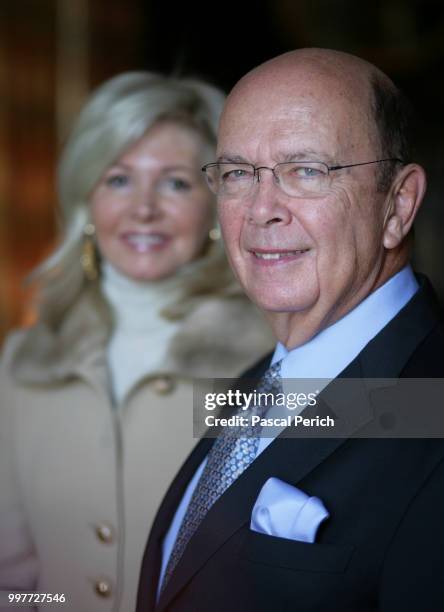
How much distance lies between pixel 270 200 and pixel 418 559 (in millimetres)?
536

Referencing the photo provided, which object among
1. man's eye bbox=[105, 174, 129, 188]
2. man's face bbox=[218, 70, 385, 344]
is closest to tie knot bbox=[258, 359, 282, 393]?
man's face bbox=[218, 70, 385, 344]

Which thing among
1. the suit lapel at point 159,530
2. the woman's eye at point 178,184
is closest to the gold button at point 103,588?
the suit lapel at point 159,530

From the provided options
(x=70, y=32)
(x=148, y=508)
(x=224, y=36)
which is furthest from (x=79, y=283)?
(x=224, y=36)

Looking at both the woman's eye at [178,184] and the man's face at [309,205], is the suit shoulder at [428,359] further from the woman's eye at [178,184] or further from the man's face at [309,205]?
the woman's eye at [178,184]

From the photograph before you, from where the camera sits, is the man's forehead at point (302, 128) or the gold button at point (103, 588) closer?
the man's forehead at point (302, 128)

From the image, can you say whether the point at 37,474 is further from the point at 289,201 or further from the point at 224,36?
the point at 224,36

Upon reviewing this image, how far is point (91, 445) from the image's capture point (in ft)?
7.06

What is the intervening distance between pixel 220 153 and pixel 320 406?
42cm

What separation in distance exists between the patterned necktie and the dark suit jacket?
0.07 m

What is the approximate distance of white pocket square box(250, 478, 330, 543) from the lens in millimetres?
1047

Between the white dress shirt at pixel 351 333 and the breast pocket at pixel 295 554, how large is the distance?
0.61 feet

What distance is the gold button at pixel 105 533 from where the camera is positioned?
204 centimetres

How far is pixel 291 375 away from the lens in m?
1.28

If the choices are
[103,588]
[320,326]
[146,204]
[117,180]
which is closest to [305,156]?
[320,326]
